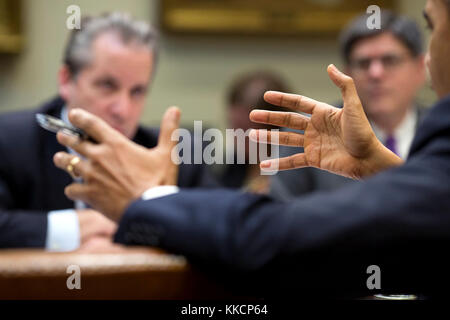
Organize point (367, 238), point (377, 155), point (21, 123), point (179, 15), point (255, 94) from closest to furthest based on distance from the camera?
point (367, 238)
point (377, 155)
point (21, 123)
point (255, 94)
point (179, 15)

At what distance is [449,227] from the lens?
590mm

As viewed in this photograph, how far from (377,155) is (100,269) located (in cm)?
57

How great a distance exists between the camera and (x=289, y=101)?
0.99 metres

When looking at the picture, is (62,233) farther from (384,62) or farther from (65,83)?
(384,62)

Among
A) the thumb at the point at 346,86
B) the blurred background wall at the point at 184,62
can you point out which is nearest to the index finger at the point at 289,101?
the thumb at the point at 346,86

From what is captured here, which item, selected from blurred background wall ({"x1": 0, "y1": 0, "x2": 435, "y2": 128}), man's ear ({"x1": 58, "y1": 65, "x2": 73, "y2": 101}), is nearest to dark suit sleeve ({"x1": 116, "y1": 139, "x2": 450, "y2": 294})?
man's ear ({"x1": 58, "y1": 65, "x2": 73, "y2": 101})

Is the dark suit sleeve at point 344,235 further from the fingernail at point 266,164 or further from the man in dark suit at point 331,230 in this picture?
the fingernail at point 266,164

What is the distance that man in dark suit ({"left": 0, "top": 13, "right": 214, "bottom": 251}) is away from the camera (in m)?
1.82

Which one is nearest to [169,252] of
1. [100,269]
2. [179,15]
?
[100,269]

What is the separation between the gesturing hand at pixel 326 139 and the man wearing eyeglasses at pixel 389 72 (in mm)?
1391

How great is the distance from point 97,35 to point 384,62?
4.04 ft

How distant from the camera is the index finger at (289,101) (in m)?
0.97

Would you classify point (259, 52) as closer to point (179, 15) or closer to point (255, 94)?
point (179, 15)

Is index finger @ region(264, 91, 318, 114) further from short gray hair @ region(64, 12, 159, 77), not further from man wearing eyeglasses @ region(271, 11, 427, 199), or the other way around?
man wearing eyeglasses @ region(271, 11, 427, 199)
